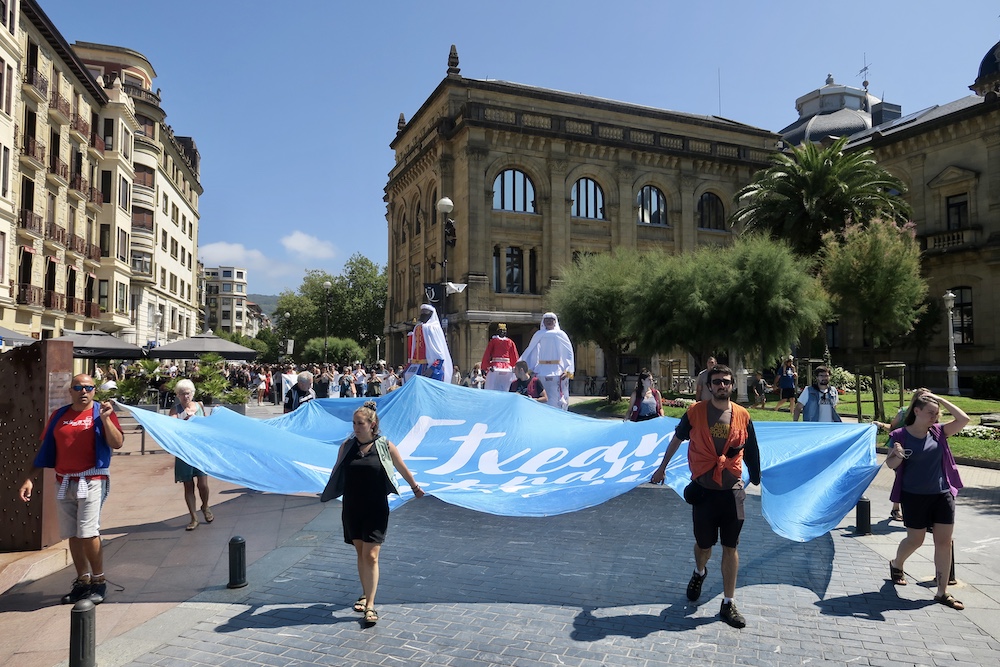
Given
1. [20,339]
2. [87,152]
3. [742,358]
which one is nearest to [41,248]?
[87,152]

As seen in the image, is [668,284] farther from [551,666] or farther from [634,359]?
[551,666]

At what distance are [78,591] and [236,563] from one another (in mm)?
1332

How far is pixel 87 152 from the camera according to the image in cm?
3944

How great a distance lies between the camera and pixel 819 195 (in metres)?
33.3

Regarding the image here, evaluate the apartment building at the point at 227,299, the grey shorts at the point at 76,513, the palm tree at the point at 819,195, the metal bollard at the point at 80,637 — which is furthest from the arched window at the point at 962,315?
the apartment building at the point at 227,299

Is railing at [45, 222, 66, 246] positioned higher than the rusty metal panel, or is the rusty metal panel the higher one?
railing at [45, 222, 66, 246]

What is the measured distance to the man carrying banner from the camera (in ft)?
18.7

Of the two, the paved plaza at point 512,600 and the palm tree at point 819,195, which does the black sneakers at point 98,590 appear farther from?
the palm tree at point 819,195

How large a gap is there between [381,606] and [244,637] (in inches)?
46.3

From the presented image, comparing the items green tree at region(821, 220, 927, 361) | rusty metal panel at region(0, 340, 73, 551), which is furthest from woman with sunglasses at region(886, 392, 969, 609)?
green tree at region(821, 220, 927, 361)

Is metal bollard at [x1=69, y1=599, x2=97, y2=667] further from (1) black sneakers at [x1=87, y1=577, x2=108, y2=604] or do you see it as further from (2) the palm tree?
(2) the palm tree

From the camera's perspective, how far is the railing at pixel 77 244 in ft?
120

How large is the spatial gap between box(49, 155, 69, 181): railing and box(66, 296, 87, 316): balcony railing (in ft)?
21.1

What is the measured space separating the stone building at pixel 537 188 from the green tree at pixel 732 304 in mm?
16078
